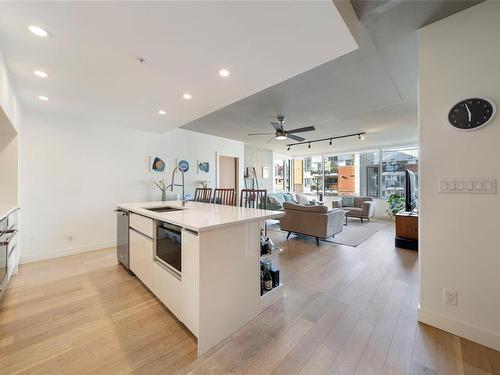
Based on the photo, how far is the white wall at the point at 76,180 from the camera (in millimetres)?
3375

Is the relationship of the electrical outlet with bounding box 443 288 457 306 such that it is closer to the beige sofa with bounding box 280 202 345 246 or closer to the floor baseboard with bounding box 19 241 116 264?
the beige sofa with bounding box 280 202 345 246

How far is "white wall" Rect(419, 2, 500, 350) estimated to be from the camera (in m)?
1.57

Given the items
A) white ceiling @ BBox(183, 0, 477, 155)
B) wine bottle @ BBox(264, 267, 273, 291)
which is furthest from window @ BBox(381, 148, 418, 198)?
wine bottle @ BBox(264, 267, 273, 291)

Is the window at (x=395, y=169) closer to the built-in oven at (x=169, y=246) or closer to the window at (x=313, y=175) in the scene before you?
the window at (x=313, y=175)

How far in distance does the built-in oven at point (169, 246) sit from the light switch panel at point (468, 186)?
7.28 feet

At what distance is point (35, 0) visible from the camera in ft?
4.40

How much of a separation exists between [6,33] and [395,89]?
4247 mm

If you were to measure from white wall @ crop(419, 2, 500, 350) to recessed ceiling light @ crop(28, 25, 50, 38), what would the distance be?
120 inches

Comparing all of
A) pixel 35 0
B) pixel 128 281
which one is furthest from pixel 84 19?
pixel 128 281

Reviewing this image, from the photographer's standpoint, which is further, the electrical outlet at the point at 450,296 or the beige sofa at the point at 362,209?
the beige sofa at the point at 362,209

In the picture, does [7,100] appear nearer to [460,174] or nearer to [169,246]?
[169,246]

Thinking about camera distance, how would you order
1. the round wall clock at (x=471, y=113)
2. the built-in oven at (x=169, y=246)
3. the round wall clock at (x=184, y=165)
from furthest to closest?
the round wall clock at (x=184, y=165) < the built-in oven at (x=169, y=246) < the round wall clock at (x=471, y=113)

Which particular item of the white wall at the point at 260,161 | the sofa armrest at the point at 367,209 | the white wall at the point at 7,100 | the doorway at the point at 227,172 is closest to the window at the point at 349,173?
the white wall at the point at 260,161

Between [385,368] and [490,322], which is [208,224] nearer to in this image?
[385,368]
